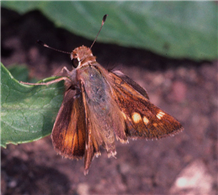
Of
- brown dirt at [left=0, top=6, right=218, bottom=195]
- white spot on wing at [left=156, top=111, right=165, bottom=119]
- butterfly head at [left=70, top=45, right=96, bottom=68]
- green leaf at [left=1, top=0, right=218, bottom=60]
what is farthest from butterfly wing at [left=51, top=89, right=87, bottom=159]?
green leaf at [left=1, top=0, right=218, bottom=60]

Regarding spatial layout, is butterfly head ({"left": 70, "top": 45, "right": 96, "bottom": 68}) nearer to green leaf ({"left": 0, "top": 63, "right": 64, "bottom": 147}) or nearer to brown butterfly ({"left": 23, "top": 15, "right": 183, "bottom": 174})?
brown butterfly ({"left": 23, "top": 15, "right": 183, "bottom": 174})

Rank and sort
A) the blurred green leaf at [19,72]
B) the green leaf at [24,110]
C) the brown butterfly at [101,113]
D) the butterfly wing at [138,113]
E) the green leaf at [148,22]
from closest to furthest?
the green leaf at [24,110]
the brown butterfly at [101,113]
the butterfly wing at [138,113]
the blurred green leaf at [19,72]
the green leaf at [148,22]

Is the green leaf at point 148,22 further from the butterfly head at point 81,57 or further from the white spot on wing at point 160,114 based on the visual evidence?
the white spot on wing at point 160,114

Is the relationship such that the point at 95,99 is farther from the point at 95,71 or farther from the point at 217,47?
the point at 217,47

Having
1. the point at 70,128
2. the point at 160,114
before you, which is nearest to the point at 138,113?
the point at 160,114

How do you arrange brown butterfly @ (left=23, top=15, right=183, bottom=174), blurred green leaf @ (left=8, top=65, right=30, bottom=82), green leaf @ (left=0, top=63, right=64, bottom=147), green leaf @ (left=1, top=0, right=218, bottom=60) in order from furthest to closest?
green leaf @ (left=1, top=0, right=218, bottom=60) < blurred green leaf @ (left=8, top=65, right=30, bottom=82) < brown butterfly @ (left=23, top=15, right=183, bottom=174) < green leaf @ (left=0, top=63, right=64, bottom=147)

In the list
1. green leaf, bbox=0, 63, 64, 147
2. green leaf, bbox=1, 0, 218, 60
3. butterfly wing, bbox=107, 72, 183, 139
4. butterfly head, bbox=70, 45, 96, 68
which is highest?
green leaf, bbox=1, 0, 218, 60

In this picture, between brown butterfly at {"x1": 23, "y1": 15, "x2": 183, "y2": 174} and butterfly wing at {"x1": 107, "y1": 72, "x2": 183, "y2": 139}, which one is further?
butterfly wing at {"x1": 107, "y1": 72, "x2": 183, "y2": 139}

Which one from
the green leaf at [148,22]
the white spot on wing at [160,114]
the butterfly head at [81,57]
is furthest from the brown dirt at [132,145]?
the white spot on wing at [160,114]
